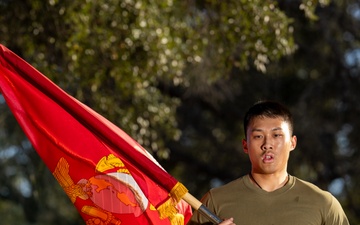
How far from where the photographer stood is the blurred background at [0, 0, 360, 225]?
33.2 feet

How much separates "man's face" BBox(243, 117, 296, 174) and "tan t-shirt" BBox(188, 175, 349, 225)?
3.7 inches

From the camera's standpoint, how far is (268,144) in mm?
5227

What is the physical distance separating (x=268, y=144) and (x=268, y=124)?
11cm

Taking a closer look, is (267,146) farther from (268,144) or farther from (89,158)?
(89,158)

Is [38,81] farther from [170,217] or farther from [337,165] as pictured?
[337,165]

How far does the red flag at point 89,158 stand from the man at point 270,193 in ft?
0.96

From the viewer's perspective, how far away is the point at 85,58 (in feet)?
34.0

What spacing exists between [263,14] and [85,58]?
1.71 meters

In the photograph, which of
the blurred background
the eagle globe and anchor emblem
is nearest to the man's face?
the eagle globe and anchor emblem

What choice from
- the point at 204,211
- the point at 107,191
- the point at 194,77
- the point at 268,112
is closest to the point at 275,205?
the point at 204,211

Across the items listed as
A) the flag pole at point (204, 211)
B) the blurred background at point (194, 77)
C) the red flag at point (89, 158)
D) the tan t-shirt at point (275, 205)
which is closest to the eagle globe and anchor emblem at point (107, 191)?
the red flag at point (89, 158)

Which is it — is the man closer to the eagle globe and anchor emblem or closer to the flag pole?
the flag pole

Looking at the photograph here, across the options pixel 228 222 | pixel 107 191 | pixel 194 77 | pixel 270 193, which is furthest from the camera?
pixel 194 77

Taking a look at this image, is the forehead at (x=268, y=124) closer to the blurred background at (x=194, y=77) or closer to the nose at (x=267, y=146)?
the nose at (x=267, y=146)
